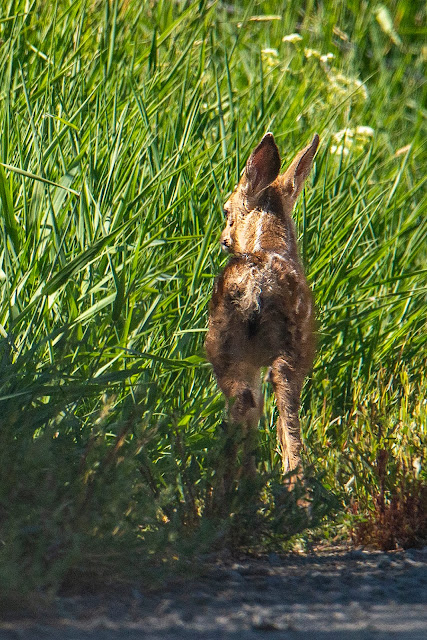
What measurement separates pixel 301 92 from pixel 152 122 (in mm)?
1324

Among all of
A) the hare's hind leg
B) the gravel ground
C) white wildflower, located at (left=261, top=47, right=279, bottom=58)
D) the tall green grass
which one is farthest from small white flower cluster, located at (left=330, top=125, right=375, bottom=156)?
the gravel ground

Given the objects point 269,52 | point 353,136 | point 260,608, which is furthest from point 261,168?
point 269,52

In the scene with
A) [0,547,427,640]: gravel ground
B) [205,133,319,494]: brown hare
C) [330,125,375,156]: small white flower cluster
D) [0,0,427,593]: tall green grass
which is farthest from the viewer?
[330,125,375,156]: small white flower cluster

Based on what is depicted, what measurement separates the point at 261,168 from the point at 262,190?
0.08m

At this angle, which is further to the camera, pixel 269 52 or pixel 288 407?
pixel 269 52

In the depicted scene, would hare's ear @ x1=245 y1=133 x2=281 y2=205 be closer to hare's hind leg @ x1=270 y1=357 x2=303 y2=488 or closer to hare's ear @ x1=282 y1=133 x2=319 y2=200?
hare's ear @ x1=282 y1=133 x2=319 y2=200

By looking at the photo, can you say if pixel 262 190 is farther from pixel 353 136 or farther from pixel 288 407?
pixel 353 136

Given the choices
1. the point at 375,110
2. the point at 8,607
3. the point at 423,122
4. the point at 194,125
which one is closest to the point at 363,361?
the point at 194,125

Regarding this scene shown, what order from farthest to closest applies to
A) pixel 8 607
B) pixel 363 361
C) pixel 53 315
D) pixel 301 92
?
pixel 301 92 → pixel 363 361 → pixel 53 315 → pixel 8 607

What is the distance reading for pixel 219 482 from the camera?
2922mm

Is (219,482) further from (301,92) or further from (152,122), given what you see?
(301,92)

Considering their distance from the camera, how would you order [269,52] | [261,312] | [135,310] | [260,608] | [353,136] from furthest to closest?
[269,52] < [353,136] < [135,310] < [261,312] < [260,608]

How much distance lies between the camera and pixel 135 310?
3.80m

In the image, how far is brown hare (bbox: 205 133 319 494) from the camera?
2959 mm
